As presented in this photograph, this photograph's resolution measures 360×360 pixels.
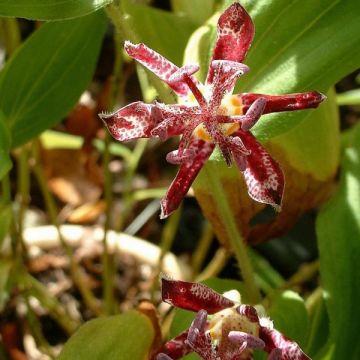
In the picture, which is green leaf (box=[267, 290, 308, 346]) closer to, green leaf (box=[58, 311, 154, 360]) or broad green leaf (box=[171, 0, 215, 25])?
green leaf (box=[58, 311, 154, 360])

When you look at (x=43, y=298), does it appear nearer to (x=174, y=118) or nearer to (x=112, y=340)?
(x=112, y=340)

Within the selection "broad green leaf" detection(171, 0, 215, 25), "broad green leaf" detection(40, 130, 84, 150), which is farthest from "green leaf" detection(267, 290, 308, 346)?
"broad green leaf" detection(40, 130, 84, 150)

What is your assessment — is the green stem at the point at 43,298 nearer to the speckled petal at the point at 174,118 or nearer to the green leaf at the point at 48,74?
the green leaf at the point at 48,74

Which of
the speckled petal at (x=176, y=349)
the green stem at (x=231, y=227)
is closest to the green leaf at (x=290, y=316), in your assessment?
the green stem at (x=231, y=227)

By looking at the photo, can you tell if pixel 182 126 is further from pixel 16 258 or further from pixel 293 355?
pixel 16 258

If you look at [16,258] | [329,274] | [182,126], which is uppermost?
[182,126]

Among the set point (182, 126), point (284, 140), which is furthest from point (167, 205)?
point (284, 140)

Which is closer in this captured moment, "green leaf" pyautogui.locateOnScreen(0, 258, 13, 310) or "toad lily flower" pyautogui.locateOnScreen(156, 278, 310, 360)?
"toad lily flower" pyautogui.locateOnScreen(156, 278, 310, 360)
